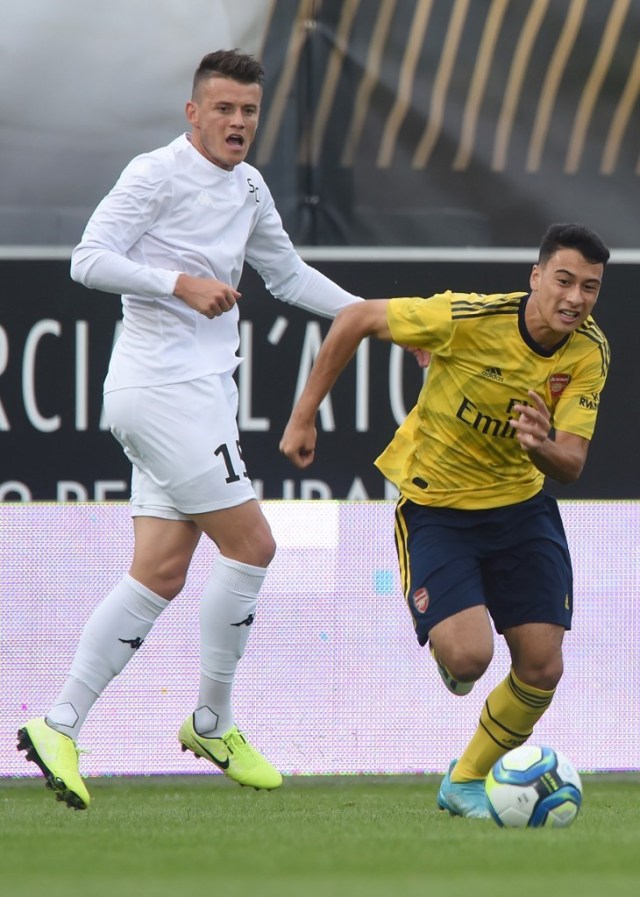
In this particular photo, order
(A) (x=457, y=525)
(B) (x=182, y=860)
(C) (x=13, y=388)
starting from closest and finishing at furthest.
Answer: (B) (x=182, y=860)
(A) (x=457, y=525)
(C) (x=13, y=388)

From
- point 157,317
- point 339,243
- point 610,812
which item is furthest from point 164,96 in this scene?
point 610,812

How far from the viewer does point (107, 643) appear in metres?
4.54

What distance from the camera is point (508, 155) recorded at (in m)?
6.81

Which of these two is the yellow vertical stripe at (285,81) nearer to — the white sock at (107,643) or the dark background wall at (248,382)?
the dark background wall at (248,382)

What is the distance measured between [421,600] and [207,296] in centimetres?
97

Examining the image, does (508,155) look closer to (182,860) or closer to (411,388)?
(411,388)

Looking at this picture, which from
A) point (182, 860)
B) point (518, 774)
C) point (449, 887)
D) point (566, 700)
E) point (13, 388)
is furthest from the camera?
point (13, 388)

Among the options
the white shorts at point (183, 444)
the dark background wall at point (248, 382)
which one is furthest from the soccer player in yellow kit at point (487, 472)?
the dark background wall at point (248, 382)

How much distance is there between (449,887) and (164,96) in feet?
14.2

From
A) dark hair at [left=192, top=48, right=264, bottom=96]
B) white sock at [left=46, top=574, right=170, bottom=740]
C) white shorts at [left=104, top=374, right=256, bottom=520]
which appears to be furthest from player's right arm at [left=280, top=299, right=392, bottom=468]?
dark hair at [left=192, top=48, right=264, bottom=96]

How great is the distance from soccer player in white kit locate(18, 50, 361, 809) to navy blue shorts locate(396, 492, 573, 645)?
42cm

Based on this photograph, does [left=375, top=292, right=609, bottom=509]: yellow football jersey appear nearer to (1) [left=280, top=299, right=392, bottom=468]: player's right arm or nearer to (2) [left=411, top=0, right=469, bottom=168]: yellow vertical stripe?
(1) [left=280, top=299, right=392, bottom=468]: player's right arm

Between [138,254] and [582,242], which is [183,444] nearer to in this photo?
[138,254]

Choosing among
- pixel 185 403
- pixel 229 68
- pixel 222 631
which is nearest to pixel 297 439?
pixel 185 403
